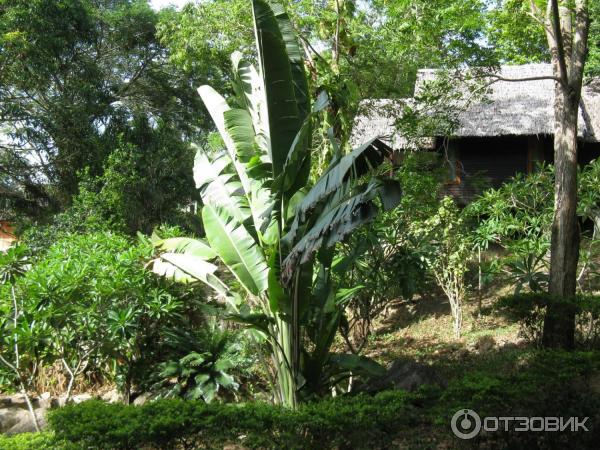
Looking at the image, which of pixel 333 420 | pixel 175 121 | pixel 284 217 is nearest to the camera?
pixel 333 420

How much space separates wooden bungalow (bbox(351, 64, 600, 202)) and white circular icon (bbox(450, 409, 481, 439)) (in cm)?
1016

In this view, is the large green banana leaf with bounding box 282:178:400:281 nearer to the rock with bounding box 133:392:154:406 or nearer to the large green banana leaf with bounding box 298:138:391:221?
the large green banana leaf with bounding box 298:138:391:221

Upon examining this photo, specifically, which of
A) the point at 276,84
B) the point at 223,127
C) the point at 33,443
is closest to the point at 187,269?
the point at 223,127

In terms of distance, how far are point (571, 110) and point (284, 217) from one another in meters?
3.81

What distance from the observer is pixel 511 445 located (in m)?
4.10

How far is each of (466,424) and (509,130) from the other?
11.6 meters

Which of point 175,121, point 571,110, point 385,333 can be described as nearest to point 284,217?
point 571,110

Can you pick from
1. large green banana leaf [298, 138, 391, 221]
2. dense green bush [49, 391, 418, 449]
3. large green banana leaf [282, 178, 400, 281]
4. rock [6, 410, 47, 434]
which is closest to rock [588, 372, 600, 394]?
dense green bush [49, 391, 418, 449]

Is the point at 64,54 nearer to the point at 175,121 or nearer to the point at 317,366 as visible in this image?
the point at 175,121

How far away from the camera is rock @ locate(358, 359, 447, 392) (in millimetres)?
→ 6158

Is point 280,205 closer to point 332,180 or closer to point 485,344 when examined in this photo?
point 332,180

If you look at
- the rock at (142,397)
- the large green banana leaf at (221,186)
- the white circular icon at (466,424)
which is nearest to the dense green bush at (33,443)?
the white circular icon at (466,424)

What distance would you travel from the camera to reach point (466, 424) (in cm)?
405

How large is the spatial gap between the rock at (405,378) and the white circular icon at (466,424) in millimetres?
1987
